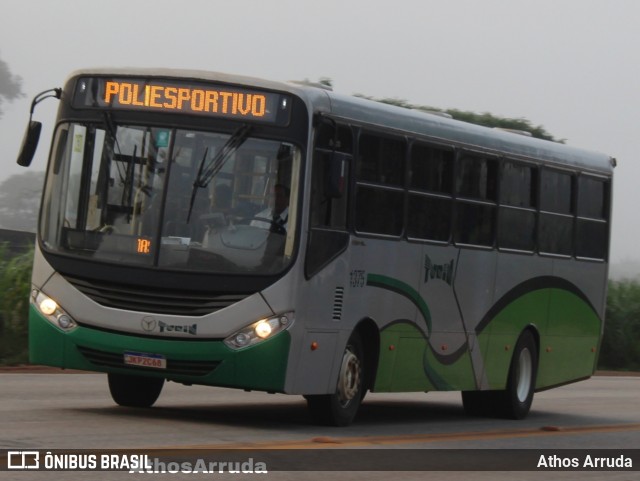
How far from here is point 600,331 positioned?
20484 millimetres

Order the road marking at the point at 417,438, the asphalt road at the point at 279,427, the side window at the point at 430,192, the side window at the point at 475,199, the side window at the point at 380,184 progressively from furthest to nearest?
the side window at the point at 475,199
the side window at the point at 430,192
the side window at the point at 380,184
the road marking at the point at 417,438
the asphalt road at the point at 279,427

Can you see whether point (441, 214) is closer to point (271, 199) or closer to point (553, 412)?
point (271, 199)

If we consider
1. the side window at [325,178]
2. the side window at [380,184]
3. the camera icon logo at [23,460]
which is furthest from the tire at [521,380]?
the camera icon logo at [23,460]

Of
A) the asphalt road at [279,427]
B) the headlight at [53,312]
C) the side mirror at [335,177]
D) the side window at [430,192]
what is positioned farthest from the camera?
the side window at [430,192]

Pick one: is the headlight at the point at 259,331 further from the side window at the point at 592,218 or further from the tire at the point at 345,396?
the side window at the point at 592,218

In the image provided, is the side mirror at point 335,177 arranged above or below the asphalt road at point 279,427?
above

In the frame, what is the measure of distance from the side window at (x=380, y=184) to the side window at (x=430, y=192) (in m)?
0.25

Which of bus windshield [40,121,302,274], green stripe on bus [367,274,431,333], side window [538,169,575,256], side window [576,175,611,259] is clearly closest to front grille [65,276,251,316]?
bus windshield [40,121,302,274]

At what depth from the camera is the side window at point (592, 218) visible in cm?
1934

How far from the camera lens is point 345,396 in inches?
549

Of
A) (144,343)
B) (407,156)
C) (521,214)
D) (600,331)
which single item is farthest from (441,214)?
(600,331)

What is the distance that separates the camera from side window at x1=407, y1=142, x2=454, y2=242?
49.8ft

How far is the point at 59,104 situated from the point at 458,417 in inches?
254

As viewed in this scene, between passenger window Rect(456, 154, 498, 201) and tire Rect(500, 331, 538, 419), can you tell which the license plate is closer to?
passenger window Rect(456, 154, 498, 201)
